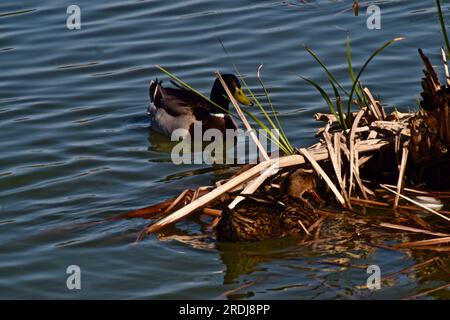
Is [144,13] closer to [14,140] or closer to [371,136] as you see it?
[14,140]

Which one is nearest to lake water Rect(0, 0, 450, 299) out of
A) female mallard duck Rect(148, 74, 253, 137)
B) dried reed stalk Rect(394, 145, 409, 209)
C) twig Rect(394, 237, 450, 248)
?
twig Rect(394, 237, 450, 248)

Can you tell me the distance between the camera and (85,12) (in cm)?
1402

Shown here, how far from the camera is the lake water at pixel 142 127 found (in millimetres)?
7289

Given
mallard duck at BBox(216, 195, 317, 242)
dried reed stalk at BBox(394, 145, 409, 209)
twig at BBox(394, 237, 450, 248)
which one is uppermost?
dried reed stalk at BBox(394, 145, 409, 209)

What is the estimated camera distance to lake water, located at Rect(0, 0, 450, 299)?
287 inches

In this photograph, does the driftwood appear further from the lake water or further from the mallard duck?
the lake water

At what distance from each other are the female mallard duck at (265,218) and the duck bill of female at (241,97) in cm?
345

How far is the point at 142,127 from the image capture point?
36.8 ft

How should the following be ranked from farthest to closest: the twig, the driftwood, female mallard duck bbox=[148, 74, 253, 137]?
female mallard duck bbox=[148, 74, 253, 137] → the driftwood → the twig

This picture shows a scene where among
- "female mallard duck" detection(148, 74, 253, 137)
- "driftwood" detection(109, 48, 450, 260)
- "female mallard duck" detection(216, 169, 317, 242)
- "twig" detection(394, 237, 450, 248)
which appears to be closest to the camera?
"twig" detection(394, 237, 450, 248)

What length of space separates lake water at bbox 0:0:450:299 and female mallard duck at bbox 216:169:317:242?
0.10 meters

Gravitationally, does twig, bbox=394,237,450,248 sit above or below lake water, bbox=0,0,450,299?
below

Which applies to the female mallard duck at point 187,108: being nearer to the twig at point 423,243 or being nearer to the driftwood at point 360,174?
the driftwood at point 360,174

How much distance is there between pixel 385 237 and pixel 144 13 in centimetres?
717
